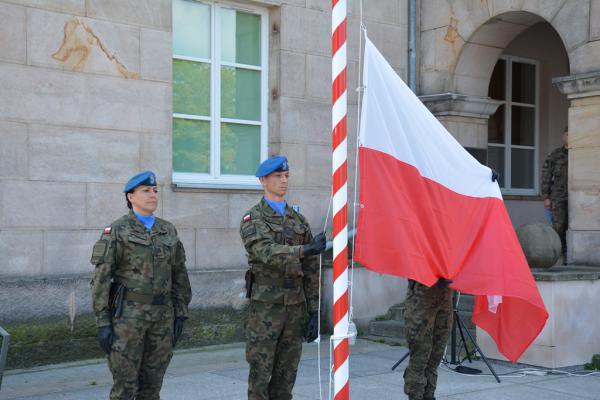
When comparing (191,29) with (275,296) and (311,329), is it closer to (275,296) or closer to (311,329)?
(275,296)

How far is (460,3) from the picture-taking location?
1144cm

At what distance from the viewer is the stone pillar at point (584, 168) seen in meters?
9.53

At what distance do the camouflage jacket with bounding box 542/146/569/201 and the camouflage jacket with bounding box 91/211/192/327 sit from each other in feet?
21.8

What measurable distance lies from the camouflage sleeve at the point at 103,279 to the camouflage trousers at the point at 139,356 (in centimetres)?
12

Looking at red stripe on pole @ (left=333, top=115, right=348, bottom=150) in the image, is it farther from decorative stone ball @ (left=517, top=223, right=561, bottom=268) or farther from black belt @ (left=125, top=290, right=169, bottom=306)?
decorative stone ball @ (left=517, top=223, right=561, bottom=268)

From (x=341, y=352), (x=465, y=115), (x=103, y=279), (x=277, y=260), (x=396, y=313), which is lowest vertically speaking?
(x=396, y=313)

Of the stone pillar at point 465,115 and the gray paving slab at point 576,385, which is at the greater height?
the stone pillar at point 465,115

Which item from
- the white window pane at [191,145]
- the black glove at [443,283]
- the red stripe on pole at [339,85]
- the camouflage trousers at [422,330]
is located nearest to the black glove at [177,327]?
the camouflage trousers at [422,330]

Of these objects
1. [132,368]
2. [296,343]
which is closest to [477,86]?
[296,343]

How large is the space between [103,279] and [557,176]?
7.30 m

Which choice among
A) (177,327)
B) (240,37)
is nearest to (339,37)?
(177,327)

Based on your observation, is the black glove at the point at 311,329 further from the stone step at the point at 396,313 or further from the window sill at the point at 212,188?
the stone step at the point at 396,313

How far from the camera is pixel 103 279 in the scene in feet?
17.7

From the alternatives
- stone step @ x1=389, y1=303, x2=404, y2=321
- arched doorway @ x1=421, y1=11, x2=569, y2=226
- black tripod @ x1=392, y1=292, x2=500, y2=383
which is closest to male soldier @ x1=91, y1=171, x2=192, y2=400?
black tripod @ x1=392, y1=292, x2=500, y2=383
